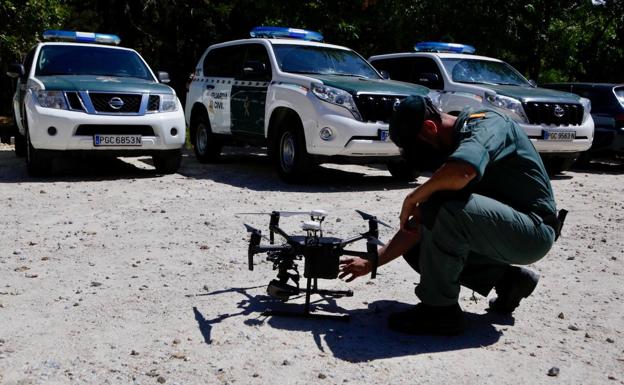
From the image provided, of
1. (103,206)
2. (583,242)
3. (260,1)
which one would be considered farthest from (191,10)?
(583,242)

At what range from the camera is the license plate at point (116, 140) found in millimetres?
9305

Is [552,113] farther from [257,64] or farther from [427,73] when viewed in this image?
[257,64]

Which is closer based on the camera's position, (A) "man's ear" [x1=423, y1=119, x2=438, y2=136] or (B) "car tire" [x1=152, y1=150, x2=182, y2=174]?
(A) "man's ear" [x1=423, y1=119, x2=438, y2=136]

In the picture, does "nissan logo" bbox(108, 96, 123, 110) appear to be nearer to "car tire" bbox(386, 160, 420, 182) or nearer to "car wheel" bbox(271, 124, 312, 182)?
"car wheel" bbox(271, 124, 312, 182)

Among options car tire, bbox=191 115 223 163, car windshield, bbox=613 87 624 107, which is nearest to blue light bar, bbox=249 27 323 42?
car tire, bbox=191 115 223 163

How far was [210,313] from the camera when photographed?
4.35 meters

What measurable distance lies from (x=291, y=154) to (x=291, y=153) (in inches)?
0.5

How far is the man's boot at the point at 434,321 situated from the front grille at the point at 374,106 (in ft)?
17.4

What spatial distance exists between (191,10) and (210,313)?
17112 mm

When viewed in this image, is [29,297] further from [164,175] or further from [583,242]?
[164,175]

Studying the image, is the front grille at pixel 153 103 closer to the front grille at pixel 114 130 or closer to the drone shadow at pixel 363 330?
the front grille at pixel 114 130

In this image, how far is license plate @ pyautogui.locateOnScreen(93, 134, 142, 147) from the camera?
9.30m

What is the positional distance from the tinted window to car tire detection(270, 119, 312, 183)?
1677mm

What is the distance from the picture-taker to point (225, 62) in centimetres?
1158
